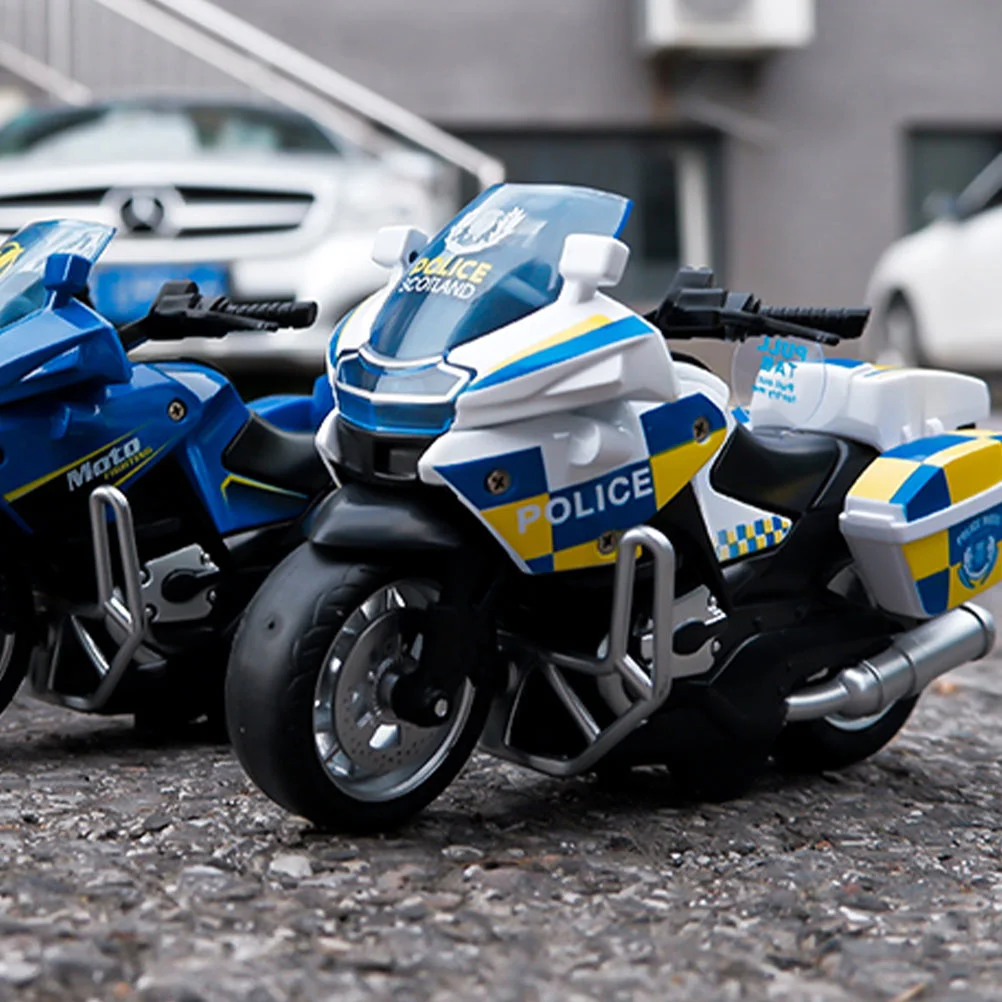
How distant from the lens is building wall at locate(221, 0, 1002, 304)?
49.9 ft

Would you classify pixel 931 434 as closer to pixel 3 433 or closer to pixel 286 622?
pixel 286 622

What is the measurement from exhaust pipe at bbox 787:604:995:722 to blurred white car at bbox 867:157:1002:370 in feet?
24.0

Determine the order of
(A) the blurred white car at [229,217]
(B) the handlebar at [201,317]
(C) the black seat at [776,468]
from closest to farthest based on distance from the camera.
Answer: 1. (C) the black seat at [776,468]
2. (B) the handlebar at [201,317]
3. (A) the blurred white car at [229,217]

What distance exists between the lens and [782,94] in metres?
15.9

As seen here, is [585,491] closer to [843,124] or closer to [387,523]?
[387,523]

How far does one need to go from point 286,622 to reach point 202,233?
4.90 m

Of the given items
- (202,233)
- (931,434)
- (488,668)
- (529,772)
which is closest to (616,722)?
(488,668)

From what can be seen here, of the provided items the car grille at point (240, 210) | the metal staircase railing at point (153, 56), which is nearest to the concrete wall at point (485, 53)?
the metal staircase railing at point (153, 56)

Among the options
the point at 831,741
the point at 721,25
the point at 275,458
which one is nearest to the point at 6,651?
the point at 275,458

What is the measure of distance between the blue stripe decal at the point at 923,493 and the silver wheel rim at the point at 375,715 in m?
0.94

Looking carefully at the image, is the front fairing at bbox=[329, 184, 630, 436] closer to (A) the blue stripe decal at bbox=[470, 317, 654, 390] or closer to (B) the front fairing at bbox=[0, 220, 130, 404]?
(A) the blue stripe decal at bbox=[470, 317, 654, 390]

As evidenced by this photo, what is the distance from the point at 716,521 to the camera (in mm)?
3602

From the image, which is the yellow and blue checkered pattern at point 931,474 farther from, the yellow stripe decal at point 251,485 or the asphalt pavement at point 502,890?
the yellow stripe decal at point 251,485

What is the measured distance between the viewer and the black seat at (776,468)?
3613 mm
